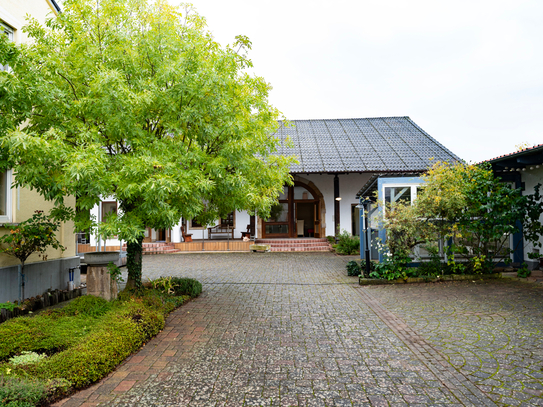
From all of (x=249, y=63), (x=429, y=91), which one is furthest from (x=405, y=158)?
(x=429, y=91)

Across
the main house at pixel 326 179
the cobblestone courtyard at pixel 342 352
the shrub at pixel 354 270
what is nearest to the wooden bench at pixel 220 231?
the main house at pixel 326 179

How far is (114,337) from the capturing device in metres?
4.28

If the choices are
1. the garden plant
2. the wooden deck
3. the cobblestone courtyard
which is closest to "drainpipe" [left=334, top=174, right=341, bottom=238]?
the wooden deck

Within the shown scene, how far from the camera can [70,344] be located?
14.0 ft

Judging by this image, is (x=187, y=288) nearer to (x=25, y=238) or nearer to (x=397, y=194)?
(x=25, y=238)

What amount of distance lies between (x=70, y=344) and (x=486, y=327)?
5.70 meters

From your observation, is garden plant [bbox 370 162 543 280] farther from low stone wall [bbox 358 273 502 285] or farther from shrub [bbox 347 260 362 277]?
shrub [bbox 347 260 362 277]

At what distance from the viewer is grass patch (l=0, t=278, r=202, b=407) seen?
3.24 meters

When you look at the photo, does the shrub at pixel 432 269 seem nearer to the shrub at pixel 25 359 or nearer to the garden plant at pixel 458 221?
the garden plant at pixel 458 221

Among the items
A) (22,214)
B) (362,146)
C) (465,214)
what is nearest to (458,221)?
(465,214)

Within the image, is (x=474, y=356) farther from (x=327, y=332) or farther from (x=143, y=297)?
(x=143, y=297)

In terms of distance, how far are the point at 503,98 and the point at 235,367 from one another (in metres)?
51.8

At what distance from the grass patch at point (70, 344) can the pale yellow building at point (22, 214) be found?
4.97ft

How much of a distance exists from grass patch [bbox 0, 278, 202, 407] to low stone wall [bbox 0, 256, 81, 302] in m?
1.44
